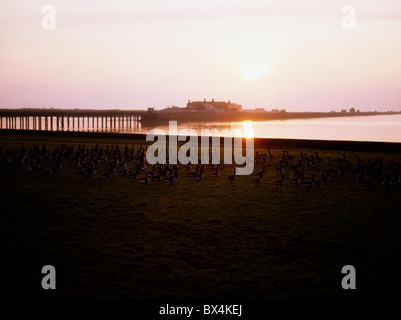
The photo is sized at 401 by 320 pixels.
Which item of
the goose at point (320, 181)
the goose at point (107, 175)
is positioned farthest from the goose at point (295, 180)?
the goose at point (107, 175)

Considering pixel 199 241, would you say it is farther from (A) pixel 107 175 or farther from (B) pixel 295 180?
(A) pixel 107 175

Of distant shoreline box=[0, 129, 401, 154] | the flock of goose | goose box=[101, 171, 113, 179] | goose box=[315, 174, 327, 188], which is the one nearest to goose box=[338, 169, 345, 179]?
the flock of goose

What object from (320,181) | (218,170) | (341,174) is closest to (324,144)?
(341,174)

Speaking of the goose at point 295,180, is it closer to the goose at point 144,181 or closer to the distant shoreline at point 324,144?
the goose at point 144,181

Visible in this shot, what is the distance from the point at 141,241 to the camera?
39.8 ft

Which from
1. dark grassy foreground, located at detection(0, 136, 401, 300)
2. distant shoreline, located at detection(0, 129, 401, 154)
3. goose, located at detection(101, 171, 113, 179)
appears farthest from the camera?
distant shoreline, located at detection(0, 129, 401, 154)

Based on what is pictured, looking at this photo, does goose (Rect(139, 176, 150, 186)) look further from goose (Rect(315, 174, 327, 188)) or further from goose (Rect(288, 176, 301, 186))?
goose (Rect(315, 174, 327, 188))

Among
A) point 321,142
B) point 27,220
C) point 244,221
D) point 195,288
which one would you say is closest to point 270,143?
point 321,142

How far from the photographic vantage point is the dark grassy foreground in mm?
9328

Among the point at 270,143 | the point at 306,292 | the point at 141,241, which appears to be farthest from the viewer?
the point at 270,143

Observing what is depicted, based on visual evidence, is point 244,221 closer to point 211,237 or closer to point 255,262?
point 211,237

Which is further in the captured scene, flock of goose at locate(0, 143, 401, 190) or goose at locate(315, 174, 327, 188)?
flock of goose at locate(0, 143, 401, 190)

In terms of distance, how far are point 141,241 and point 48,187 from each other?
9.62 metres
